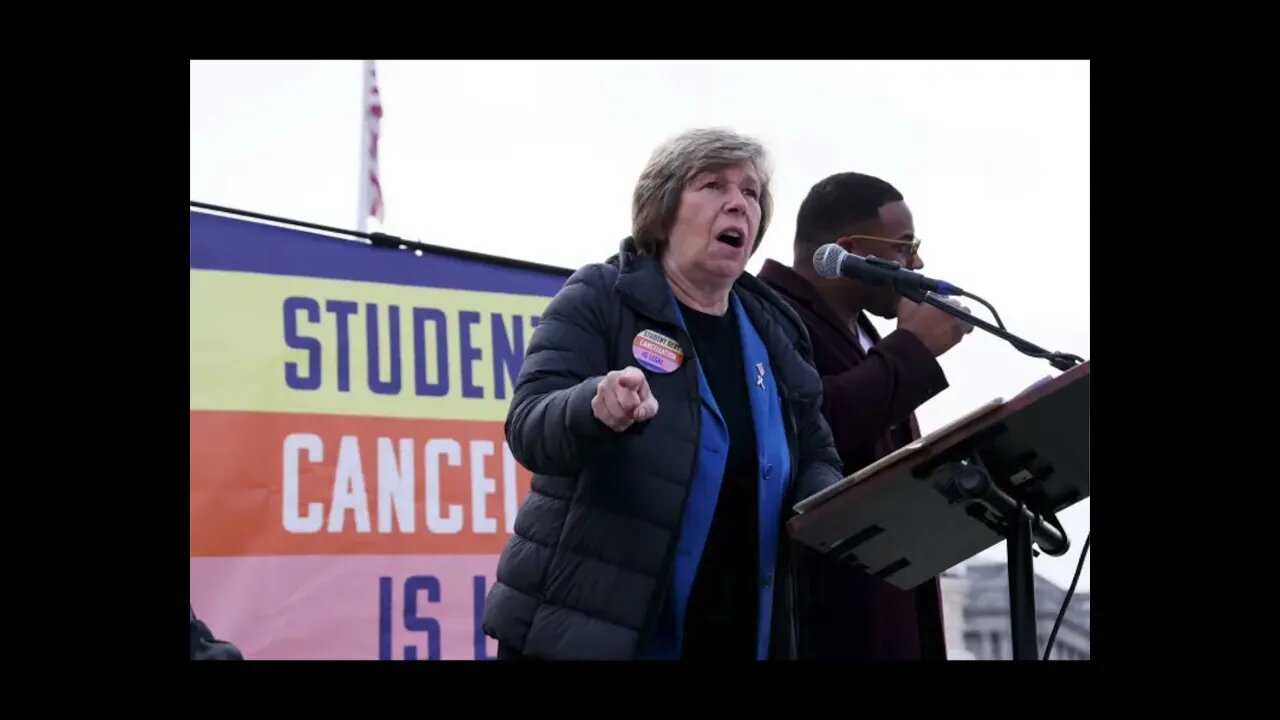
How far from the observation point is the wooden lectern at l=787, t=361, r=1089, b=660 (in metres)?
2.42

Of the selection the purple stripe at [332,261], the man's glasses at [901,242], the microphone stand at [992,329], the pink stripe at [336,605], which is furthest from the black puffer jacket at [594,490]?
the purple stripe at [332,261]

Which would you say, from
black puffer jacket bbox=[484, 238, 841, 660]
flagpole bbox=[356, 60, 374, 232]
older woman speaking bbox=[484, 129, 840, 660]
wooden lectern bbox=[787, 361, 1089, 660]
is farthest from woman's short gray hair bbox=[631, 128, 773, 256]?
flagpole bbox=[356, 60, 374, 232]

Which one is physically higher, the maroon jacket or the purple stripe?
the purple stripe

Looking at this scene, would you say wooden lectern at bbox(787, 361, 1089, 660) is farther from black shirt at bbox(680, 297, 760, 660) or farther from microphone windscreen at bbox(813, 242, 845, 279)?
microphone windscreen at bbox(813, 242, 845, 279)

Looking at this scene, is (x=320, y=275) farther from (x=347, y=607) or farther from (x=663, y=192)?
(x=663, y=192)

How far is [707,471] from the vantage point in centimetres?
A: 269

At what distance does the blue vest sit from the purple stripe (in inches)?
79.1

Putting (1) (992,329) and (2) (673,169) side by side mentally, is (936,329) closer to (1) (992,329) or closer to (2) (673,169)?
(1) (992,329)

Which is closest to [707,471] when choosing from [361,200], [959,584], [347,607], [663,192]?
[663,192]

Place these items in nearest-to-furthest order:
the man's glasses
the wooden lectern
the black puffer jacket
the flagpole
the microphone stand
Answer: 1. the wooden lectern
2. the black puffer jacket
3. the microphone stand
4. the man's glasses
5. the flagpole

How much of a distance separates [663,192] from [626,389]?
72cm

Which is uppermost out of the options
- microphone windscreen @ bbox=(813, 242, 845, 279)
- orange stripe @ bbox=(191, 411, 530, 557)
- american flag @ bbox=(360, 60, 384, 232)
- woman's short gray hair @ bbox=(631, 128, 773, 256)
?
american flag @ bbox=(360, 60, 384, 232)

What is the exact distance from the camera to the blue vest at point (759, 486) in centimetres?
264

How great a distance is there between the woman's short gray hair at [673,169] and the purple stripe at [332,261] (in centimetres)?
179
